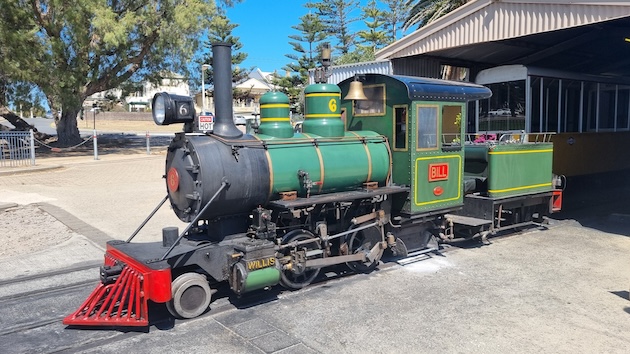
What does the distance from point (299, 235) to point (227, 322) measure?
4.65 feet

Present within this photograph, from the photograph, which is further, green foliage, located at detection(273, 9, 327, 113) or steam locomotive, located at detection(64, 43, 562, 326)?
green foliage, located at detection(273, 9, 327, 113)

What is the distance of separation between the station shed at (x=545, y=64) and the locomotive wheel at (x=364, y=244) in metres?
5.88

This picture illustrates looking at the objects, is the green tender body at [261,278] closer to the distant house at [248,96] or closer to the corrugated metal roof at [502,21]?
the corrugated metal roof at [502,21]

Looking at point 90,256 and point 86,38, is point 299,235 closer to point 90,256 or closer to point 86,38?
point 90,256

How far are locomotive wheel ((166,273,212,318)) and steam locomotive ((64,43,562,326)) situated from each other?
0.5 inches

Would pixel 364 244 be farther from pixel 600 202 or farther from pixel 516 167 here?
pixel 600 202

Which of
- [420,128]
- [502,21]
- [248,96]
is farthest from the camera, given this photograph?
[248,96]

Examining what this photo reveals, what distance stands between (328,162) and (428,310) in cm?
218

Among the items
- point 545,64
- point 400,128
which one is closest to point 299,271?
point 400,128

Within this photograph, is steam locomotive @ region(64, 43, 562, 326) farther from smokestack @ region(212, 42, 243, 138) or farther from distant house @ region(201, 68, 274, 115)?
distant house @ region(201, 68, 274, 115)

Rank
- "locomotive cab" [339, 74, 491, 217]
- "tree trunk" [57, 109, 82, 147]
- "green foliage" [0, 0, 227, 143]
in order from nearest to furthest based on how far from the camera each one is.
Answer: "locomotive cab" [339, 74, 491, 217]
"green foliage" [0, 0, 227, 143]
"tree trunk" [57, 109, 82, 147]

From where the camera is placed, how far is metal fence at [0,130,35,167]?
63.0 feet

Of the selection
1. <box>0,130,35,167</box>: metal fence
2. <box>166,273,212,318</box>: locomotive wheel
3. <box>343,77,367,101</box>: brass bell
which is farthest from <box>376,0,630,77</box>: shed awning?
<box>0,130,35,167</box>: metal fence

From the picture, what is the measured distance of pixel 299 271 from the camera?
234 inches
